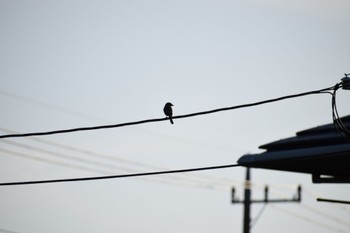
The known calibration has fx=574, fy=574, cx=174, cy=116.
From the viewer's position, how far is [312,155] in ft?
35.6

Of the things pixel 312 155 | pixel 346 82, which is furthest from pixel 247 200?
pixel 346 82

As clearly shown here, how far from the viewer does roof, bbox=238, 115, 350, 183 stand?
10.8 m

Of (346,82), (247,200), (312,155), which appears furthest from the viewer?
(247,200)

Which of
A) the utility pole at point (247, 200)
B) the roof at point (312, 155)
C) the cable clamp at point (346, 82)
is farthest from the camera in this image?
the utility pole at point (247, 200)

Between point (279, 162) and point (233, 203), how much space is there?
1145cm

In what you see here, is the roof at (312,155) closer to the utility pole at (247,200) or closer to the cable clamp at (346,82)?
the cable clamp at (346,82)

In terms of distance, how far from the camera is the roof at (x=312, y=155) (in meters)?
10.8

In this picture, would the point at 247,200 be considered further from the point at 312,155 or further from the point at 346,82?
the point at 346,82

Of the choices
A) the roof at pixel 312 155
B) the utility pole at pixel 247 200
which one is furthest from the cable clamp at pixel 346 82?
the utility pole at pixel 247 200

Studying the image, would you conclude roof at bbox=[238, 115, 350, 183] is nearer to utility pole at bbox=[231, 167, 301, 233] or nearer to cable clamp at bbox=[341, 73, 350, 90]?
cable clamp at bbox=[341, 73, 350, 90]

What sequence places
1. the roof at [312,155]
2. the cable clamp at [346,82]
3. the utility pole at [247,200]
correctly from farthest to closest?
the utility pole at [247,200] → the roof at [312,155] → the cable clamp at [346,82]

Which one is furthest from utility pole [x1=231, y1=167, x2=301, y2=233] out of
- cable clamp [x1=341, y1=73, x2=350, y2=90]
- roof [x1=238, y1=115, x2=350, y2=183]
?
cable clamp [x1=341, y1=73, x2=350, y2=90]

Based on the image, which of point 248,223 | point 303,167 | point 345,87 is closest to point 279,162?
point 303,167

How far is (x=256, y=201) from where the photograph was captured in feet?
74.1
